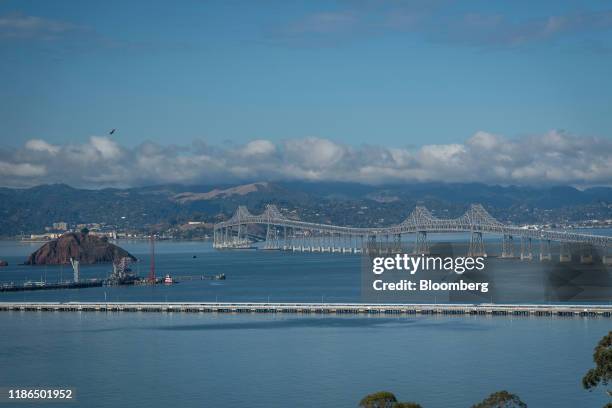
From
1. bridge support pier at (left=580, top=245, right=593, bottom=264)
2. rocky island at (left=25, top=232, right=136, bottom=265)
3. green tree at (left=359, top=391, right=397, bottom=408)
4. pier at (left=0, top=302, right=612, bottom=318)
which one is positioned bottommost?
green tree at (left=359, top=391, right=397, bottom=408)

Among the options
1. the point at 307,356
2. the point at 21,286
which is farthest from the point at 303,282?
the point at 307,356

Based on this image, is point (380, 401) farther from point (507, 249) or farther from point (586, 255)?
point (507, 249)

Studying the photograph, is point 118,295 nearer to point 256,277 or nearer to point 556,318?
point 256,277

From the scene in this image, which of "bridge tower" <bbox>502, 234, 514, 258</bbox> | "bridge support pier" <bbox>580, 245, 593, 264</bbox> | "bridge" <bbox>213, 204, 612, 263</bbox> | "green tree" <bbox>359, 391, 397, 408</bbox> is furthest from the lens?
"bridge tower" <bbox>502, 234, 514, 258</bbox>

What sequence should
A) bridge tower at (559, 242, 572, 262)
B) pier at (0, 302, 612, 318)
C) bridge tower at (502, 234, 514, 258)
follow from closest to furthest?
pier at (0, 302, 612, 318)
bridge tower at (559, 242, 572, 262)
bridge tower at (502, 234, 514, 258)

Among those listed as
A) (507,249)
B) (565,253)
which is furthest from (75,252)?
(565,253)

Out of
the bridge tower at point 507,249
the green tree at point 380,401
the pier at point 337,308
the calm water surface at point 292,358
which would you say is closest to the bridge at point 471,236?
the bridge tower at point 507,249

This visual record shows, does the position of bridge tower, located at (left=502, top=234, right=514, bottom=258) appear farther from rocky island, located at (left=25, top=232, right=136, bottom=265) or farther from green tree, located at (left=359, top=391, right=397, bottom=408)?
green tree, located at (left=359, top=391, right=397, bottom=408)

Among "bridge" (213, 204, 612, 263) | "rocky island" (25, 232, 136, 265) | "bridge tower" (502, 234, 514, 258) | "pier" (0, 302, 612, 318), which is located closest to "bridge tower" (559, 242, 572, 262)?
"bridge" (213, 204, 612, 263)
